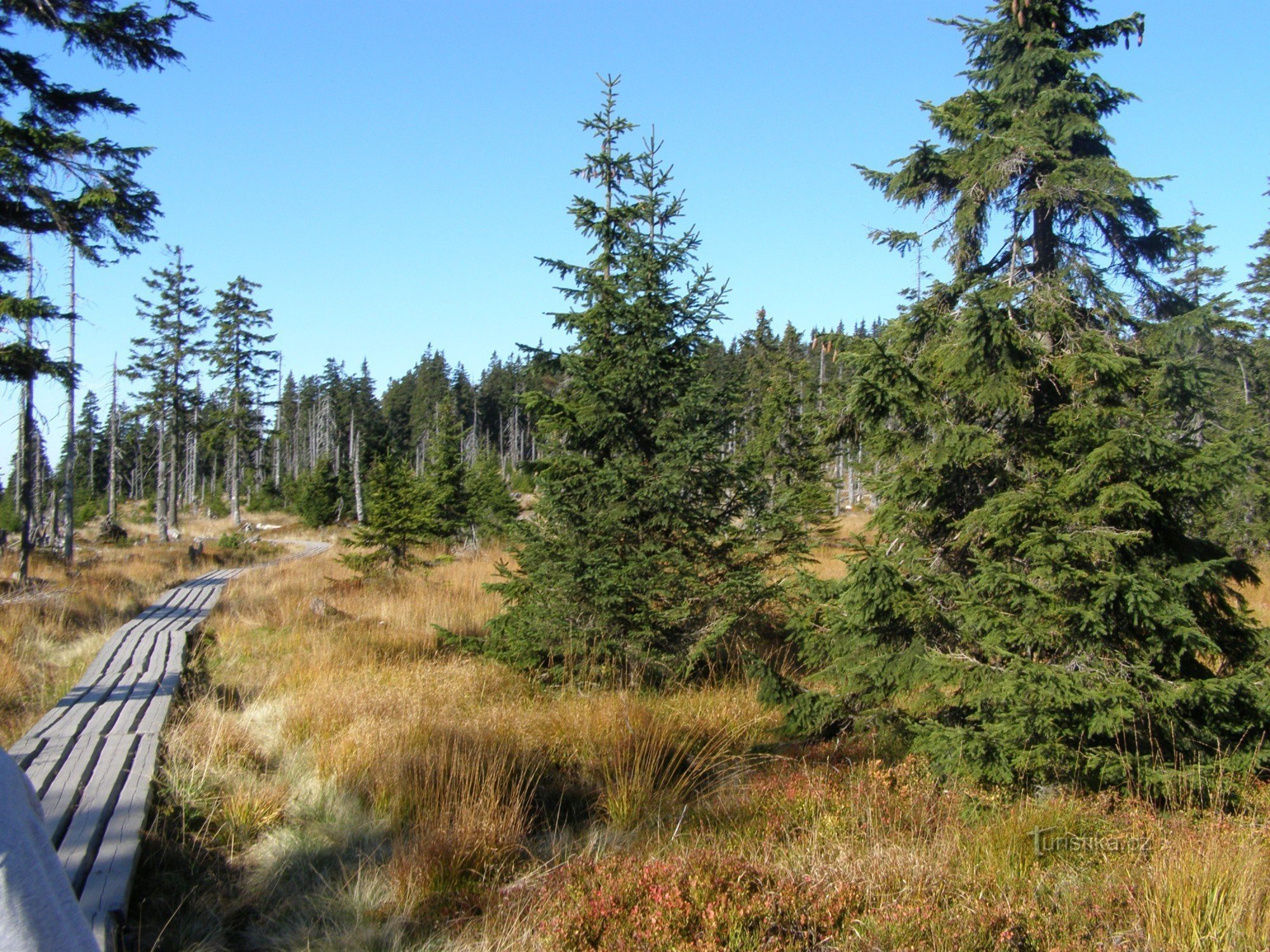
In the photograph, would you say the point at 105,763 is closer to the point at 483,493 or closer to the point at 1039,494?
the point at 1039,494

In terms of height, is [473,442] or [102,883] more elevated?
[473,442]

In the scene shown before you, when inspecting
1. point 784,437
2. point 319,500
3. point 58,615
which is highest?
point 784,437

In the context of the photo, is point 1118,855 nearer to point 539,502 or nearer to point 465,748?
point 465,748

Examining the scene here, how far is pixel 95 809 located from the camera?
14.7 ft

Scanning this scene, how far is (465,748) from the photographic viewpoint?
5.28 m

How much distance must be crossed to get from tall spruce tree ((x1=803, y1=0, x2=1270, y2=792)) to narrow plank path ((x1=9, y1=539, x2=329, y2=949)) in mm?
4564

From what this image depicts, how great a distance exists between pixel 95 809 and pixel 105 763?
87cm

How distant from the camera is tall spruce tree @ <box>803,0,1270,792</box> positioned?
4.99m

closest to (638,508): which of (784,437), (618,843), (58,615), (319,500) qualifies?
(618,843)

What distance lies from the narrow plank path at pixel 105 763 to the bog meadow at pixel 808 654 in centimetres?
22

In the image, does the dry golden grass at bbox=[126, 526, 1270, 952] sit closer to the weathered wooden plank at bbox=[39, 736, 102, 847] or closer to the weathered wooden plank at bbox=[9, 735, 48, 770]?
the weathered wooden plank at bbox=[39, 736, 102, 847]

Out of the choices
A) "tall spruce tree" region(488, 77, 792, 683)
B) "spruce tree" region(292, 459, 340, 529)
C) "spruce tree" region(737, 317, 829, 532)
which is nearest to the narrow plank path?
"tall spruce tree" region(488, 77, 792, 683)

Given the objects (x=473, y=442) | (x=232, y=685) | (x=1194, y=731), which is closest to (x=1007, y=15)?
(x=1194, y=731)

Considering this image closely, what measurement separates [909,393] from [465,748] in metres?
3.90
